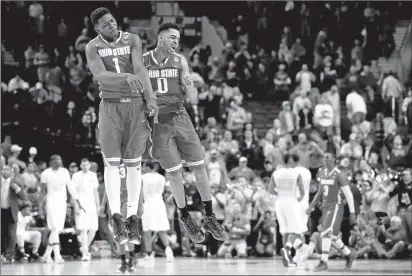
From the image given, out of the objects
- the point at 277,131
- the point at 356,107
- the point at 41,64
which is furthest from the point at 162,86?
the point at 41,64

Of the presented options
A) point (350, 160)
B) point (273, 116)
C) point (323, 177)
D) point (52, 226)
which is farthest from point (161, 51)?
point (273, 116)

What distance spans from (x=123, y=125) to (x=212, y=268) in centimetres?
1338

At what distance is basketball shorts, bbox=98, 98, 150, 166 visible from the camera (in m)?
9.52

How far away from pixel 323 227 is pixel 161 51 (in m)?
13.2

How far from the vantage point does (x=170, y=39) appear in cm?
954

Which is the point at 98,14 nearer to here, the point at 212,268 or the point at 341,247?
the point at 212,268

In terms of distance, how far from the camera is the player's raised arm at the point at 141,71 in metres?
9.02

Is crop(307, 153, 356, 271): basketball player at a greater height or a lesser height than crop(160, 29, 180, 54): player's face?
lesser

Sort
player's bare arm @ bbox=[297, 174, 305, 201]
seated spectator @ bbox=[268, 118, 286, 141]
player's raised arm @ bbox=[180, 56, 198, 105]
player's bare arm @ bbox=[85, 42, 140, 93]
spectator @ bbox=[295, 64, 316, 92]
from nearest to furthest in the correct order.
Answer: player's bare arm @ bbox=[85, 42, 140, 93], player's raised arm @ bbox=[180, 56, 198, 105], player's bare arm @ bbox=[297, 174, 305, 201], seated spectator @ bbox=[268, 118, 286, 141], spectator @ bbox=[295, 64, 316, 92]

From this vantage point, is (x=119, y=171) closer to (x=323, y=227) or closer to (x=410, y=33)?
(x=323, y=227)

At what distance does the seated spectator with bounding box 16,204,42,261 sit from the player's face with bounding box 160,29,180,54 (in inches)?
577

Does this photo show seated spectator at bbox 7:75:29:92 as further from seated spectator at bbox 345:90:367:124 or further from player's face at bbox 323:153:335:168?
player's face at bbox 323:153:335:168

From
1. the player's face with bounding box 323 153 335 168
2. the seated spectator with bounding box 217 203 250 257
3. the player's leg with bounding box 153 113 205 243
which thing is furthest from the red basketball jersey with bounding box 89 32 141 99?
the seated spectator with bounding box 217 203 250 257

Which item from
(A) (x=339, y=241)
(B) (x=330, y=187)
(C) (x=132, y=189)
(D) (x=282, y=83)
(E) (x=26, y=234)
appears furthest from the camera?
(D) (x=282, y=83)
